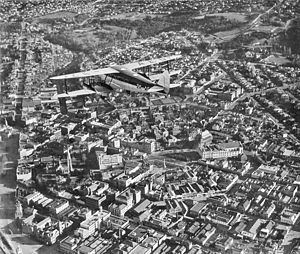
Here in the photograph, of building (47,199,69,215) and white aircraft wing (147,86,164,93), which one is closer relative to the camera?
white aircraft wing (147,86,164,93)

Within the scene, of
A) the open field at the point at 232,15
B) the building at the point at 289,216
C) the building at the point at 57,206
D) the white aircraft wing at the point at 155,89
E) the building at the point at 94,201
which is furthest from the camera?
the open field at the point at 232,15

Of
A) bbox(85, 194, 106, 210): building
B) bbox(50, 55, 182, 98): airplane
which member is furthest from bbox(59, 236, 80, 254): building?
bbox(50, 55, 182, 98): airplane

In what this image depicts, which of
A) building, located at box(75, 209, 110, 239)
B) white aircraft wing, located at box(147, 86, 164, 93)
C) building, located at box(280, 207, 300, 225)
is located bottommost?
building, located at box(280, 207, 300, 225)


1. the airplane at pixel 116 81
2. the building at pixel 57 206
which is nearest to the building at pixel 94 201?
the building at pixel 57 206

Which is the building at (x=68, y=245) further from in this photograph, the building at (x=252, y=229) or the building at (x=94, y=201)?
the building at (x=252, y=229)

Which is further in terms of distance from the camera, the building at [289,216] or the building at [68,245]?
the building at [289,216]

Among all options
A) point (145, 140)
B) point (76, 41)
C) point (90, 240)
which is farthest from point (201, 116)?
point (76, 41)

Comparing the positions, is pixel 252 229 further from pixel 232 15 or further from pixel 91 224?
pixel 232 15

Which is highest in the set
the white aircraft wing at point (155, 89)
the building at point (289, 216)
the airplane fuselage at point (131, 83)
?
the airplane fuselage at point (131, 83)

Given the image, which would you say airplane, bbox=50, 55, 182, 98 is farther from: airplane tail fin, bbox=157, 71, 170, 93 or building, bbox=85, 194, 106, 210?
building, bbox=85, 194, 106, 210

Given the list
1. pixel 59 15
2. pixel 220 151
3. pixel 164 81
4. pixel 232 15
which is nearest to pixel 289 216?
pixel 220 151

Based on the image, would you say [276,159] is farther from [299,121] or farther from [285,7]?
[285,7]
